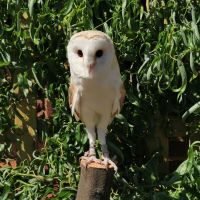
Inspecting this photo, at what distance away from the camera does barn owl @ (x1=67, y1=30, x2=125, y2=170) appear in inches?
76.2

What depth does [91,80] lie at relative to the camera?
2.00m

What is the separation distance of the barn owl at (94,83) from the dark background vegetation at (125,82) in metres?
0.27

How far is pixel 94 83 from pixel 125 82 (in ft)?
1.83

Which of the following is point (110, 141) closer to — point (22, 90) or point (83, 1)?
point (22, 90)

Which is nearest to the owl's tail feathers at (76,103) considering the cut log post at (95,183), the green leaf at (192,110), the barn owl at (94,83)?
the barn owl at (94,83)

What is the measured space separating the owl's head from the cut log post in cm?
34

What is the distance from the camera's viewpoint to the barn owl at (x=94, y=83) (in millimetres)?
1937

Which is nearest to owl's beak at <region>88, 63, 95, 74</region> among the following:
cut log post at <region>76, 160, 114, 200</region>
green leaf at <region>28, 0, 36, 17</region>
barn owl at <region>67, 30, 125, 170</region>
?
barn owl at <region>67, 30, 125, 170</region>

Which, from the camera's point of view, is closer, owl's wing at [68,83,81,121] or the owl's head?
the owl's head

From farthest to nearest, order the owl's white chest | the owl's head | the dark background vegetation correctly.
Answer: the dark background vegetation → the owl's white chest → the owl's head

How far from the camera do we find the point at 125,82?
8.41 feet

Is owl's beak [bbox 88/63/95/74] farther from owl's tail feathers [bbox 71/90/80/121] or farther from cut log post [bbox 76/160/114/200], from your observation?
cut log post [bbox 76/160/114/200]

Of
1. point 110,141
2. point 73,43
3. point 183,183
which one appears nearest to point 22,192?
point 110,141

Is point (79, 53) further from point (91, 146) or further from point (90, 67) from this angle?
point (91, 146)
